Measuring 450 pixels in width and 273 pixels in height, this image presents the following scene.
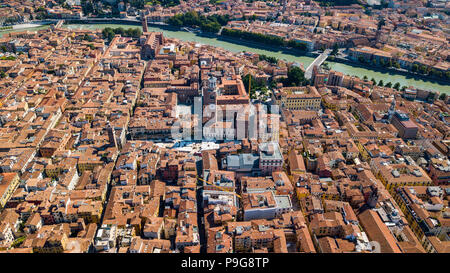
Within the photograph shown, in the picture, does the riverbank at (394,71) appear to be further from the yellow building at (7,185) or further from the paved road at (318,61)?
the yellow building at (7,185)

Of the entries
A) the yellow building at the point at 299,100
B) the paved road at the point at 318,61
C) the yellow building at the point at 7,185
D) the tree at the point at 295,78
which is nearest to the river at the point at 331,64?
the paved road at the point at 318,61

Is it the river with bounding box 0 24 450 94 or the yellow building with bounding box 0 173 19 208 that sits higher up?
the river with bounding box 0 24 450 94

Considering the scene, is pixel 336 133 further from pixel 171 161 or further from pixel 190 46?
pixel 190 46

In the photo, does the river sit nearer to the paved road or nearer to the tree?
the paved road

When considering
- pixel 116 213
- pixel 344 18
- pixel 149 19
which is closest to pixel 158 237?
pixel 116 213

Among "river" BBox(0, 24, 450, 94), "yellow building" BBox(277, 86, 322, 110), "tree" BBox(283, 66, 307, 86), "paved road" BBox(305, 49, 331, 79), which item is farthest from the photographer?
"paved road" BBox(305, 49, 331, 79)

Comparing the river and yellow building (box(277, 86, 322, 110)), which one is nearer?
yellow building (box(277, 86, 322, 110))

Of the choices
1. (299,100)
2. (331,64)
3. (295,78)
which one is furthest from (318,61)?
(299,100)

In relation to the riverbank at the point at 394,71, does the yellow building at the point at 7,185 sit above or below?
below

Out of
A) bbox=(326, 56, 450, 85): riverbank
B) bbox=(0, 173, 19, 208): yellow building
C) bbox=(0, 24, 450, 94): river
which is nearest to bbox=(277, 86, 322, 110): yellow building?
bbox=(0, 24, 450, 94): river

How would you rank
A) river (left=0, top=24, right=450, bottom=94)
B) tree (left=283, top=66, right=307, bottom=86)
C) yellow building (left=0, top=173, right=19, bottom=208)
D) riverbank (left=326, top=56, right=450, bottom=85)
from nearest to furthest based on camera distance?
yellow building (left=0, top=173, right=19, bottom=208), tree (left=283, top=66, right=307, bottom=86), river (left=0, top=24, right=450, bottom=94), riverbank (left=326, top=56, right=450, bottom=85)

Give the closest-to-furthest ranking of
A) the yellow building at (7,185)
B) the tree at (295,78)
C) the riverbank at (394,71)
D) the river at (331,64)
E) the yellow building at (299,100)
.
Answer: the yellow building at (7,185) < the yellow building at (299,100) < the tree at (295,78) < the river at (331,64) < the riverbank at (394,71)

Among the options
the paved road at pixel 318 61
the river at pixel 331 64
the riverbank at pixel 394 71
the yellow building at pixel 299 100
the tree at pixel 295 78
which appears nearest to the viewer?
the yellow building at pixel 299 100
